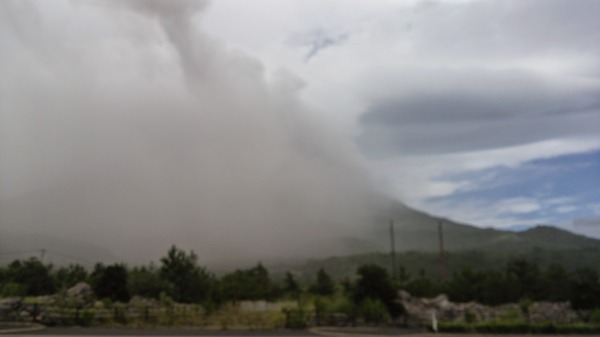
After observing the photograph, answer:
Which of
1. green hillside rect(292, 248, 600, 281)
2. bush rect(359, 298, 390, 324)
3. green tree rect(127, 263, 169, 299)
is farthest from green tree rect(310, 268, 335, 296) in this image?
green hillside rect(292, 248, 600, 281)

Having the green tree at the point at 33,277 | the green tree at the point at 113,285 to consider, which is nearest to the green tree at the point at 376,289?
the green tree at the point at 113,285

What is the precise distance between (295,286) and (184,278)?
793 inches

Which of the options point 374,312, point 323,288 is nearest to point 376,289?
point 374,312

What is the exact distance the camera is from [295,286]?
76562mm

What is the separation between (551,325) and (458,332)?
5319mm

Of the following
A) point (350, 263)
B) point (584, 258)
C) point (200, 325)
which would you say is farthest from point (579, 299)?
point (350, 263)

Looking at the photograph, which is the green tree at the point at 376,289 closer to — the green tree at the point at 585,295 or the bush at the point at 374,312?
the bush at the point at 374,312

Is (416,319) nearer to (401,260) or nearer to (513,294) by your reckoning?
(513,294)

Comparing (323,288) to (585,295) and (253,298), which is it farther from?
(585,295)

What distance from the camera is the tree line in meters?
43.9

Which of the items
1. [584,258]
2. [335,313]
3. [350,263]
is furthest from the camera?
[350,263]

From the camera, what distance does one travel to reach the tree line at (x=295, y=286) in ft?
144

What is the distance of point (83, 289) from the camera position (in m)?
50.6

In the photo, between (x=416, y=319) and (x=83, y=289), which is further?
(x=83, y=289)
